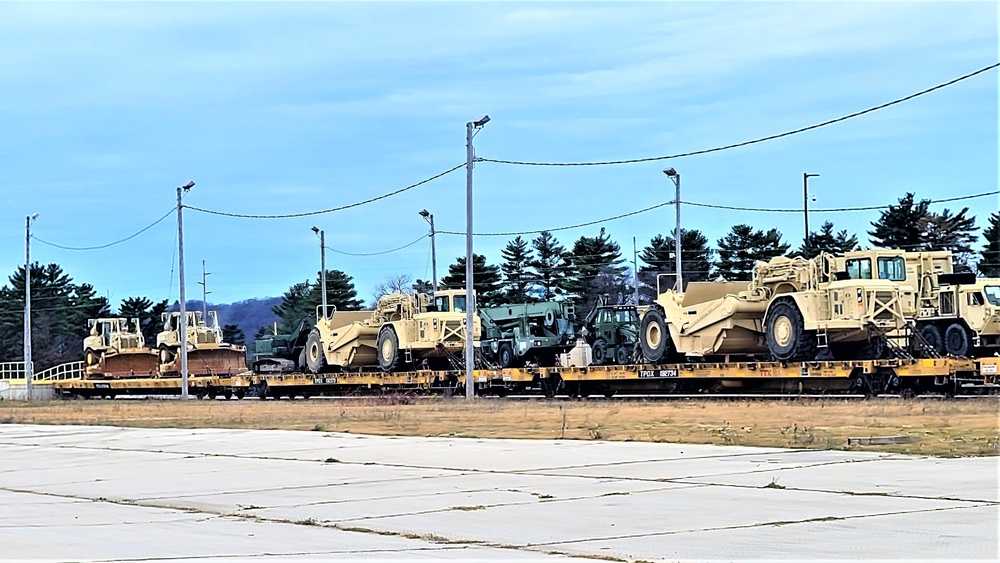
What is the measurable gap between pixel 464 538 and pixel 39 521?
4.09 m


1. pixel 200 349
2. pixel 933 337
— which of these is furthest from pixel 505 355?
pixel 200 349

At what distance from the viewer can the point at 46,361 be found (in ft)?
343

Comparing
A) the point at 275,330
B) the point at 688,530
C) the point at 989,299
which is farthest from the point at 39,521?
the point at 275,330

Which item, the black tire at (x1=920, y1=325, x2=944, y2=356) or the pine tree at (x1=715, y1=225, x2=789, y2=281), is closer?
the black tire at (x1=920, y1=325, x2=944, y2=356)

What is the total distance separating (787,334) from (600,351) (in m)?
13.2

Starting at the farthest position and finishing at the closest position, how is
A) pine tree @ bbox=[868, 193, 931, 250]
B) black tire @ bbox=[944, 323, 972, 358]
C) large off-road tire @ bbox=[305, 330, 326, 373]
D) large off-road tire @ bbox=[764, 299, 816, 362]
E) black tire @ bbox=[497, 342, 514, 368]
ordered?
pine tree @ bbox=[868, 193, 931, 250], large off-road tire @ bbox=[305, 330, 326, 373], black tire @ bbox=[497, 342, 514, 368], black tire @ bbox=[944, 323, 972, 358], large off-road tire @ bbox=[764, 299, 816, 362]

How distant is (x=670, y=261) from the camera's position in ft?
322

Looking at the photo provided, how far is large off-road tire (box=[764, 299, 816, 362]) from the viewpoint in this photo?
34500mm

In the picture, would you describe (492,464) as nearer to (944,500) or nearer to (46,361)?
(944,500)

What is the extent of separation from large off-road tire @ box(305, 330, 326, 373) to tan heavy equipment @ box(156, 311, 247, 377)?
10.0 m

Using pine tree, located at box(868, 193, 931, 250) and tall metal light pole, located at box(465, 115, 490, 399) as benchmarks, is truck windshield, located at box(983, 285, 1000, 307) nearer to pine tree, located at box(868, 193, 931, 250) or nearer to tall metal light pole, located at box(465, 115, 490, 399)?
tall metal light pole, located at box(465, 115, 490, 399)

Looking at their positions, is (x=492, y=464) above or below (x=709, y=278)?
below

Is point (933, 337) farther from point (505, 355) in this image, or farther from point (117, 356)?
point (117, 356)

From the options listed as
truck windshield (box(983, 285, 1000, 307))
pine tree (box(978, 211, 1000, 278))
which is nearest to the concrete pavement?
truck windshield (box(983, 285, 1000, 307))
